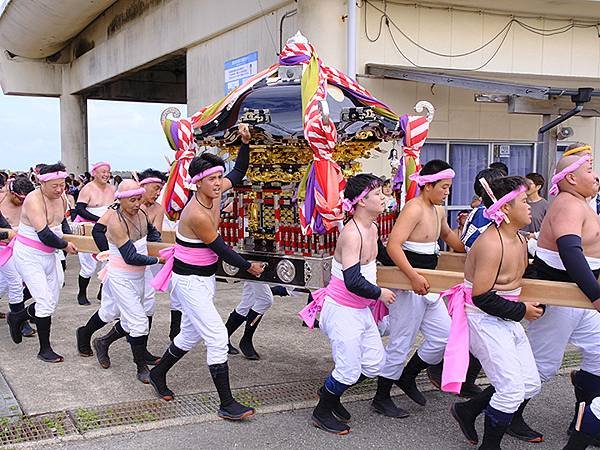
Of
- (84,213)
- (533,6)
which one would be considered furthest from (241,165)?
(533,6)

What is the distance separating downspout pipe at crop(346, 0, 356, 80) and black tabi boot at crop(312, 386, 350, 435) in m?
5.54

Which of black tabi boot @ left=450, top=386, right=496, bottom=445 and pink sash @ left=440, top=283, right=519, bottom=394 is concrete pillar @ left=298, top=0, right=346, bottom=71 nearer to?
pink sash @ left=440, top=283, right=519, bottom=394

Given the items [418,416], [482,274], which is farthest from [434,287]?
[418,416]

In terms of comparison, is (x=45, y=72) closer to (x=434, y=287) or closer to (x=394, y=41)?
(x=394, y=41)

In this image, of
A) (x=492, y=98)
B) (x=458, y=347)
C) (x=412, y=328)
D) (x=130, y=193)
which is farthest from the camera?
(x=492, y=98)

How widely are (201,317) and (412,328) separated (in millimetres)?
1505

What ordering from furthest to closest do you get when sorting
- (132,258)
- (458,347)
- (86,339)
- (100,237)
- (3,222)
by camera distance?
(3,222) → (86,339) → (100,237) → (132,258) → (458,347)

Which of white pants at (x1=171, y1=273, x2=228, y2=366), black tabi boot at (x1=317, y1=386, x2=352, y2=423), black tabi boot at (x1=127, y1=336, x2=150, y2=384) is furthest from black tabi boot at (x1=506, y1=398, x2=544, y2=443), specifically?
black tabi boot at (x1=127, y1=336, x2=150, y2=384)

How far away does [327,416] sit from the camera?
14.7 feet

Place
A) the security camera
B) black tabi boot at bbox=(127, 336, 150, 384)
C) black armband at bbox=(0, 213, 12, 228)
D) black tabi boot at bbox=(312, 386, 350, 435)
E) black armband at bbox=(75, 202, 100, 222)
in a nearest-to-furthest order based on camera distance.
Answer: black tabi boot at bbox=(312, 386, 350, 435), black tabi boot at bbox=(127, 336, 150, 384), black armband at bbox=(0, 213, 12, 228), black armband at bbox=(75, 202, 100, 222), the security camera

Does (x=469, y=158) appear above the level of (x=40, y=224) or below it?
above

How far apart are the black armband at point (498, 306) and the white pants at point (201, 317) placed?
5.92 ft

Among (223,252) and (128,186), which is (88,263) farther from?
(223,252)

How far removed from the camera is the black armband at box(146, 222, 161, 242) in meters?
5.94
